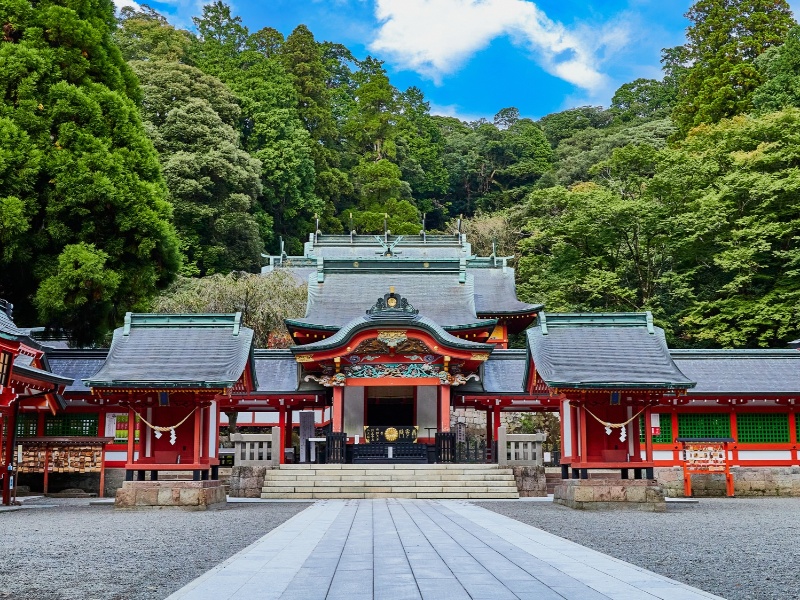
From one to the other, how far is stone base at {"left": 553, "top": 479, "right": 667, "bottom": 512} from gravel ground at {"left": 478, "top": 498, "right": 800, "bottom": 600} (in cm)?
42

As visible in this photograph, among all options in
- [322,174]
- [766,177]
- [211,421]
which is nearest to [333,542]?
[211,421]

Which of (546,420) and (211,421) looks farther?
(546,420)

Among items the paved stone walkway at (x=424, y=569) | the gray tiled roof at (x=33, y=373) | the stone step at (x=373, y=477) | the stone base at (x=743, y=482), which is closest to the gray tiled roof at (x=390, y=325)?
the stone step at (x=373, y=477)

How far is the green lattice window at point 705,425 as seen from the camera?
2125cm

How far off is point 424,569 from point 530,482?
1265cm

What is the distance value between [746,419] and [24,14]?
22199 mm

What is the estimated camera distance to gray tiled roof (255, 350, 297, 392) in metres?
23.0

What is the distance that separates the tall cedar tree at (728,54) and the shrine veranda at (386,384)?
1805 centimetres

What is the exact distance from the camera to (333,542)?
914 cm

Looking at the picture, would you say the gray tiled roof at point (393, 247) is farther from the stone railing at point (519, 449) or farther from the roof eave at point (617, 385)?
the roof eave at point (617, 385)

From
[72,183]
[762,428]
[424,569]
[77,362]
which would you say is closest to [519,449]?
[762,428]

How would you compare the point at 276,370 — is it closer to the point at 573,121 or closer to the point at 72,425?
the point at 72,425

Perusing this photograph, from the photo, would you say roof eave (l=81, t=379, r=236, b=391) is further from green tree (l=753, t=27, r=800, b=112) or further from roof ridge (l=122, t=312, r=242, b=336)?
green tree (l=753, t=27, r=800, b=112)

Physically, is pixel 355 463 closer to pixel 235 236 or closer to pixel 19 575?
pixel 19 575
